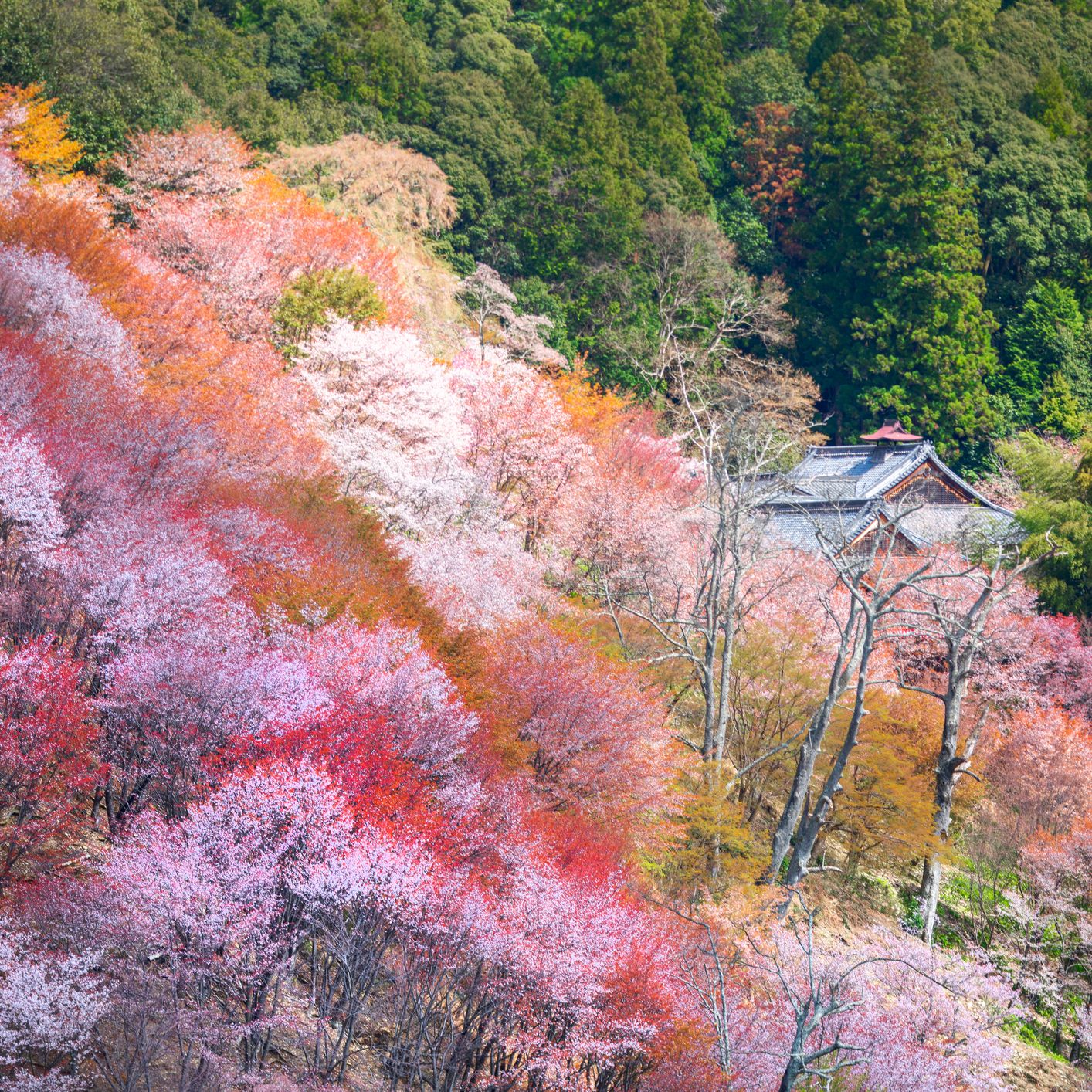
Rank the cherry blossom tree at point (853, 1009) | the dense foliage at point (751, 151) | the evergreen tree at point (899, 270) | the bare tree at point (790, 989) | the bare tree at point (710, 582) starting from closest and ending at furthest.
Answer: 1. the bare tree at point (790, 989)
2. the cherry blossom tree at point (853, 1009)
3. the bare tree at point (710, 582)
4. the dense foliage at point (751, 151)
5. the evergreen tree at point (899, 270)

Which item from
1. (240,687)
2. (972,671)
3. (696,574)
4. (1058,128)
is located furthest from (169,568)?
(1058,128)

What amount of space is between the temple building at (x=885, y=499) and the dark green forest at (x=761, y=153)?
7.41ft

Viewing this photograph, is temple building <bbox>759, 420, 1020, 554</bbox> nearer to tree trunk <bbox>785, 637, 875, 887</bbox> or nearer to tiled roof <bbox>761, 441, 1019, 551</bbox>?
tiled roof <bbox>761, 441, 1019, 551</bbox>

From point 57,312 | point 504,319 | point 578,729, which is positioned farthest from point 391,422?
→ point 504,319

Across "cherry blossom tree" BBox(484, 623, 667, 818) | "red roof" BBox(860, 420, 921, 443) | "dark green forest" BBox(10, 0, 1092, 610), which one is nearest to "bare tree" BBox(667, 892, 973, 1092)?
"cherry blossom tree" BBox(484, 623, 667, 818)

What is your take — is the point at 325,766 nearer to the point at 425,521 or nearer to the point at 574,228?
the point at 425,521

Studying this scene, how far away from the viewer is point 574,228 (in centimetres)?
3878

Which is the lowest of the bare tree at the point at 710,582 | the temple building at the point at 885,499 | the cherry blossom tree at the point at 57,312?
the temple building at the point at 885,499

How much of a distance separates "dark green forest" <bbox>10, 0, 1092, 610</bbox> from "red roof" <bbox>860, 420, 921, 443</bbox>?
2.56 meters

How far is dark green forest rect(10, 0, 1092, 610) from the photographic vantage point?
38031 mm

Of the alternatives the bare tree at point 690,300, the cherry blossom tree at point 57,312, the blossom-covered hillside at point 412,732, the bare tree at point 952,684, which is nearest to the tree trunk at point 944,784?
the bare tree at point 952,684

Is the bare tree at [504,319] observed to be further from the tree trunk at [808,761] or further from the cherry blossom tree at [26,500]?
the cherry blossom tree at [26,500]

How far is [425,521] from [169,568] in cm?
874

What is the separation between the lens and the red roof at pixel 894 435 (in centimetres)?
3788
